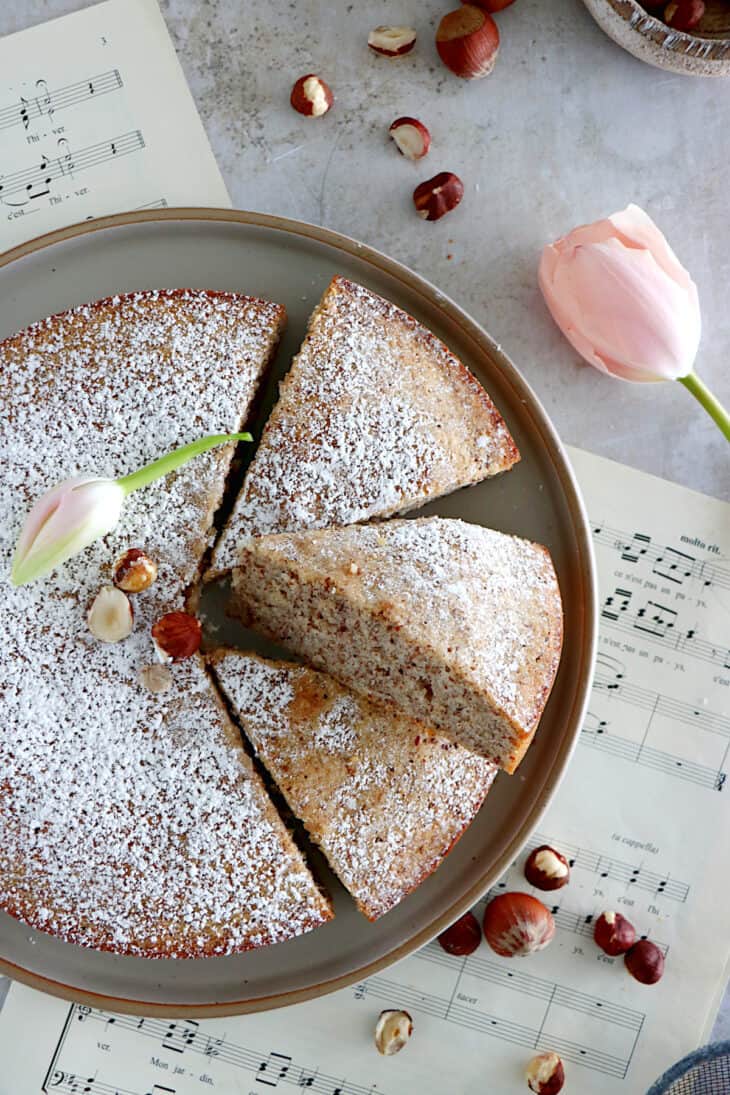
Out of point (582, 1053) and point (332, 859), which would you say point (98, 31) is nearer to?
point (332, 859)

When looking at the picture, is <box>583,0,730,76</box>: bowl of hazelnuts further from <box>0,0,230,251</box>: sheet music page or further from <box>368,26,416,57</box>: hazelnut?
<box>0,0,230,251</box>: sheet music page

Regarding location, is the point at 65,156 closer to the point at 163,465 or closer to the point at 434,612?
the point at 163,465

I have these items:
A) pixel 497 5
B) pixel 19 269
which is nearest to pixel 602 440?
pixel 497 5

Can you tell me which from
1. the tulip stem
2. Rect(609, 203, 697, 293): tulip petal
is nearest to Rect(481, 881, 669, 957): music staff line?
the tulip stem

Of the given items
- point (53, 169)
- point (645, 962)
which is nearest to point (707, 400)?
point (645, 962)

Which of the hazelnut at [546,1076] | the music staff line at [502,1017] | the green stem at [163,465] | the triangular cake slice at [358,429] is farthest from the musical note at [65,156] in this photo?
the hazelnut at [546,1076]
